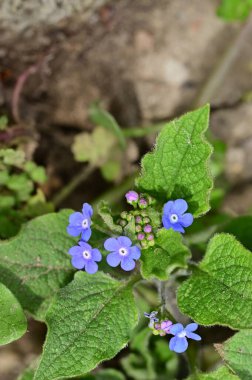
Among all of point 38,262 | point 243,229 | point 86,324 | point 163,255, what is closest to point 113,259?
point 163,255

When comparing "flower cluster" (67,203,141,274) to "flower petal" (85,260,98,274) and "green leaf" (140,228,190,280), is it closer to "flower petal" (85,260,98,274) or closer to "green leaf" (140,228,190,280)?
"flower petal" (85,260,98,274)

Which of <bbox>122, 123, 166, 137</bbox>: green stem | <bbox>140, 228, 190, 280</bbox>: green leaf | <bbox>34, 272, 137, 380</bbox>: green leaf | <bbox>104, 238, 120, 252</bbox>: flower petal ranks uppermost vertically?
<bbox>104, 238, 120, 252</bbox>: flower petal

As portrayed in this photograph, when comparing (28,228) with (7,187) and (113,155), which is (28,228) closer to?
(7,187)

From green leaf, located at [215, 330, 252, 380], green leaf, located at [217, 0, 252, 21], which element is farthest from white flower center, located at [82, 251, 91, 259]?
green leaf, located at [217, 0, 252, 21]

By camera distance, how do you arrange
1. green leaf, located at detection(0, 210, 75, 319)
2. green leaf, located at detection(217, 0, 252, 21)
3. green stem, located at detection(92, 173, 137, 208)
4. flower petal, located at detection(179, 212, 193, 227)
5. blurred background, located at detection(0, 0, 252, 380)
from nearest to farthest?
flower petal, located at detection(179, 212, 193, 227)
green leaf, located at detection(0, 210, 75, 319)
blurred background, located at detection(0, 0, 252, 380)
green stem, located at detection(92, 173, 137, 208)
green leaf, located at detection(217, 0, 252, 21)

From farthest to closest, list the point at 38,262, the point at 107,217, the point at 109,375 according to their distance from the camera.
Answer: the point at 109,375 → the point at 38,262 → the point at 107,217

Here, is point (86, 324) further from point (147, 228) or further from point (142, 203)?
point (142, 203)

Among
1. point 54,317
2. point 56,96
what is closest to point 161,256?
point 54,317
